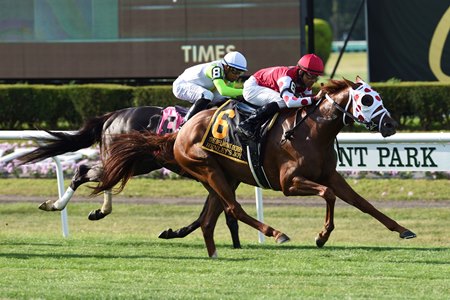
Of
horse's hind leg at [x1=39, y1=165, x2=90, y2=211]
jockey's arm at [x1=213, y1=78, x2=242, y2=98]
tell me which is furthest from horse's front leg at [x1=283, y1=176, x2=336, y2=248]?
horse's hind leg at [x1=39, y1=165, x2=90, y2=211]

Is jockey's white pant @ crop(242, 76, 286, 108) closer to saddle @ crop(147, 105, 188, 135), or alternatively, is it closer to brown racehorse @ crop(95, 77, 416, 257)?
brown racehorse @ crop(95, 77, 416, 257)

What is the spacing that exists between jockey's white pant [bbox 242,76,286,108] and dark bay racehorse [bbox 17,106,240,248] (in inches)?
46.2

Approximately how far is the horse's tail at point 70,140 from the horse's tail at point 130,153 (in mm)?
1129

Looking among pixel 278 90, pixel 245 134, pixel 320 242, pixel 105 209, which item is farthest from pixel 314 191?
pixel 105 209

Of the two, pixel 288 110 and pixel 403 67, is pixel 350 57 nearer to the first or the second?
pixel 403 67

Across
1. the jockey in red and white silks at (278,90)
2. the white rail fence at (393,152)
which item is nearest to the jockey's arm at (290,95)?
the jockey in red and white silks at (278,90)

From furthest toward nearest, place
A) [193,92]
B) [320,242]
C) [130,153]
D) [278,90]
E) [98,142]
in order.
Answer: [98,142], [193,92], [130,153], [278,90], [320,242]

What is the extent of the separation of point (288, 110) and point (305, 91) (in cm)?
23

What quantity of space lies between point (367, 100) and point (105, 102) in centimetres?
925

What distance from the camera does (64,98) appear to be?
16922 millimetres

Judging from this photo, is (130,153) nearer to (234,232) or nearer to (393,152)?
(234,232)

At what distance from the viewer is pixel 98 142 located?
10273mm

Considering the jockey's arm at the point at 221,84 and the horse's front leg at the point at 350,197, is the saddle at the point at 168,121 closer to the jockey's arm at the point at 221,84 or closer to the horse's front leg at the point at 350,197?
the jockey's arm at the point at 221,84

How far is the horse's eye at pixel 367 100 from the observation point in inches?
307
